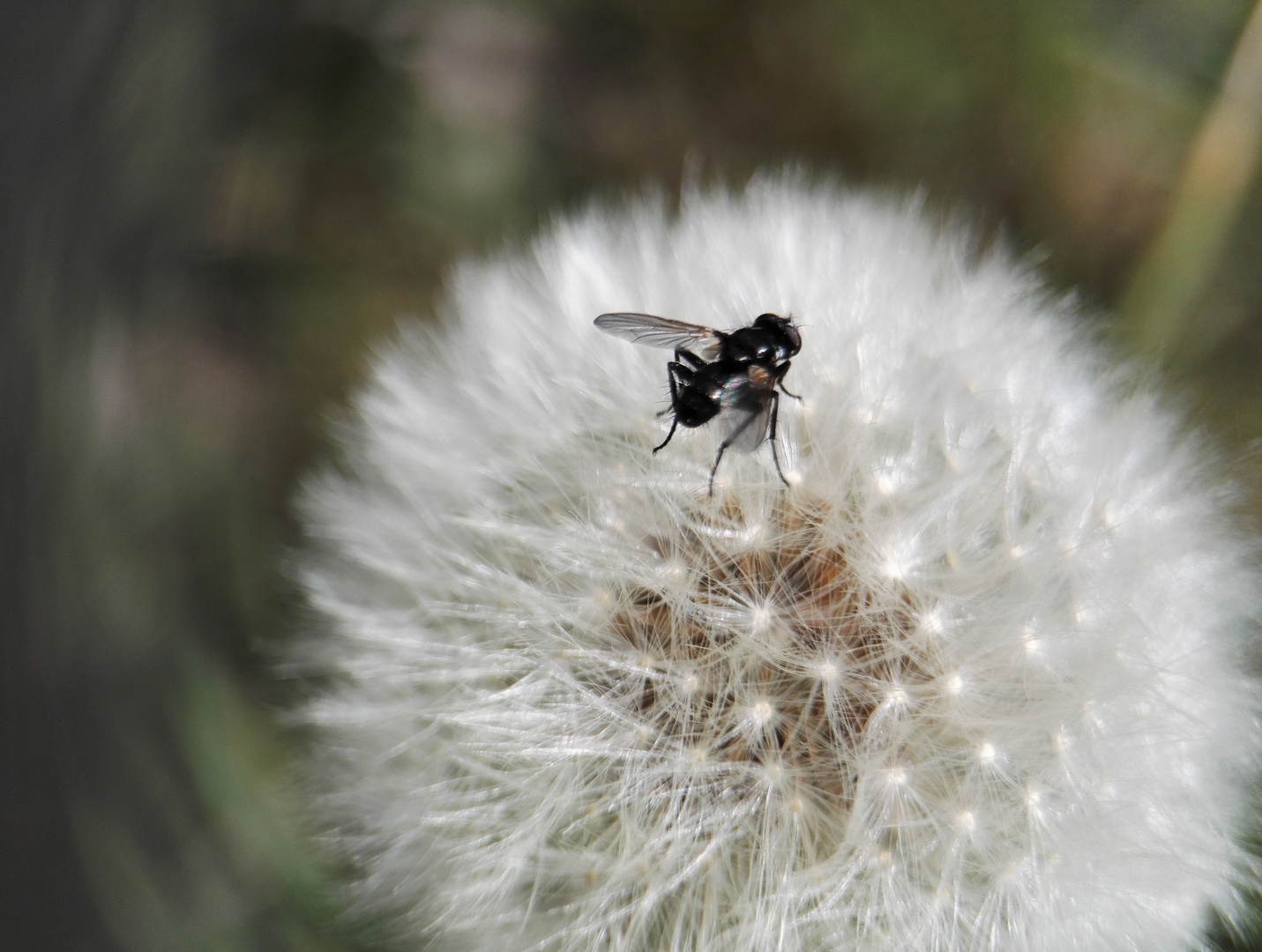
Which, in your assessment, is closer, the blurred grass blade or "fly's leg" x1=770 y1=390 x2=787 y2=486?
"fly's leg" x1=770 y1=390 x2=787 y2=486

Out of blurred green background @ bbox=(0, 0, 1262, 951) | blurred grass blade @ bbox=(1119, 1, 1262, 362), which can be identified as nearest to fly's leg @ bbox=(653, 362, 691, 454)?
blurred green background @ bbox=(0, 0, 1262, 951)

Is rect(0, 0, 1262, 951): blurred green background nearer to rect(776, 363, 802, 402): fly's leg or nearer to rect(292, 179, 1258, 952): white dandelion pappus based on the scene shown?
rect(292, 179, 1258, 952): white dandelion pappus

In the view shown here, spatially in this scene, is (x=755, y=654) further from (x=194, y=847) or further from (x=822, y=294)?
(x=194, y=847)

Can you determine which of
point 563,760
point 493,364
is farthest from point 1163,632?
point 493,364

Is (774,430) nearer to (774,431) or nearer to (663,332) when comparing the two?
(774,431)

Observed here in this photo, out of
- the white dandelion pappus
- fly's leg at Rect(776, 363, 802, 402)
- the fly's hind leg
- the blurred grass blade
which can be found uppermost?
the blurred grass blade

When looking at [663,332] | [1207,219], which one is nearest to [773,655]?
[663,332]

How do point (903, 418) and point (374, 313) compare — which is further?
point (374, 313)

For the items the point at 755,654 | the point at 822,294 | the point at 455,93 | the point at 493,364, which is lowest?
the point at 755,654
